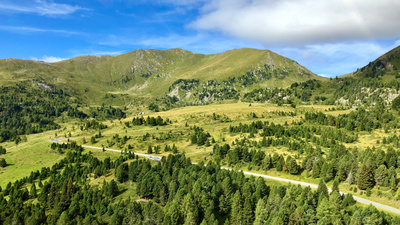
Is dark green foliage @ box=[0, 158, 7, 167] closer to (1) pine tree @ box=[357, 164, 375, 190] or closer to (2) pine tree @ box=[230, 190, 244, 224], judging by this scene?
(2) pine tree @ box=[230, 190, 244, 224]

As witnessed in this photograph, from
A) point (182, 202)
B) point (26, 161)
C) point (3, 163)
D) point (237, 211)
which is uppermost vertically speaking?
point (182, 202)

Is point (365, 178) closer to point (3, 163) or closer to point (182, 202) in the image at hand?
point (182, 202)

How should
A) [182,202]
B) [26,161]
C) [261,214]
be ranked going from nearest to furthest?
[261,214]
[182,202]
[26,161]

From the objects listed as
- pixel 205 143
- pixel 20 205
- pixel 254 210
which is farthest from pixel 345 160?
pixel 20 205

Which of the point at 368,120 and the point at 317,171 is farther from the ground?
the point at 368,120

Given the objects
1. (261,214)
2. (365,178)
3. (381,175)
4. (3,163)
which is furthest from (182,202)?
(3,163)

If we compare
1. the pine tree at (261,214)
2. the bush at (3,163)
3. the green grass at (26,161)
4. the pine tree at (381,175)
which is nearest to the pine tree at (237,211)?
the pine tree at (261,214)

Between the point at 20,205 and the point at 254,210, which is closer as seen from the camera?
the point at 254,210

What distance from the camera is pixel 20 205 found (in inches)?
4301

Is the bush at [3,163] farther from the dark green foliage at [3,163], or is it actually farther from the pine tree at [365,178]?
the pine tree at [365,178]

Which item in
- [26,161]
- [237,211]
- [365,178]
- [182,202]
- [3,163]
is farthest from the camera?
[26,161]

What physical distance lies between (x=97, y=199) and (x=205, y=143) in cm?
9190

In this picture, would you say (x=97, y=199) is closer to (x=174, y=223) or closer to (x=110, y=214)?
(x=110, y=214)

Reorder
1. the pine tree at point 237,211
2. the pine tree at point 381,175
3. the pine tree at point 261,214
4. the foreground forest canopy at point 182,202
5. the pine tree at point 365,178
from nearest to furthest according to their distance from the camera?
the foreground forest canopy at point 182,202 < the pine tree at point 261,214 < the pine tree at point 237,211 < the pine tree at point 381,175 < the pine tree at point 365,178
